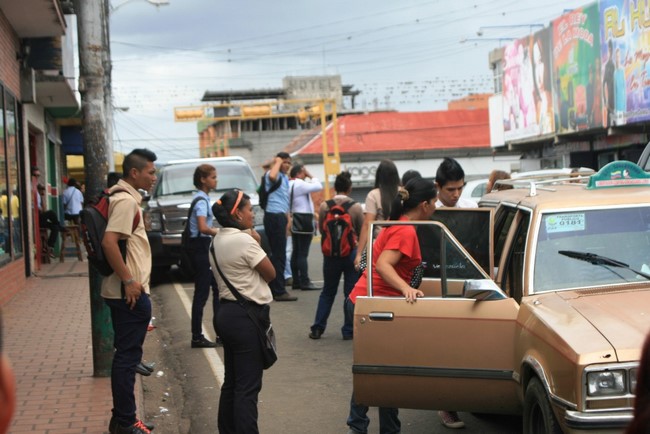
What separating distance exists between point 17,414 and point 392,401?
300 centimetres

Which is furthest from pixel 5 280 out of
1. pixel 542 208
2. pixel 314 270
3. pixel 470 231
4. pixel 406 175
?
pixel 542 208

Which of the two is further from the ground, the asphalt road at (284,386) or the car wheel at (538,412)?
the car wheel at (538,412)

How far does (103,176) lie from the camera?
27.2 feet

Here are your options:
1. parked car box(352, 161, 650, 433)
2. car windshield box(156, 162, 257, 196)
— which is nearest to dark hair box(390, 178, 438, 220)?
parked car box(352, 161, 650, 433)

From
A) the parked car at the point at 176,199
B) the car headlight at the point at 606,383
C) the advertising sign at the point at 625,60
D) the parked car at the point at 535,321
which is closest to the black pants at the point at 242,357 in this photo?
the parked car at the point at 535,321

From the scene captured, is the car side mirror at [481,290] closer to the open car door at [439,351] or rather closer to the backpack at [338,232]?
the open car door at [439,351]

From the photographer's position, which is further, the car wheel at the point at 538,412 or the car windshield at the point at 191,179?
the car windshield at the point at 191,179

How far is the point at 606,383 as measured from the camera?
4.56 meters

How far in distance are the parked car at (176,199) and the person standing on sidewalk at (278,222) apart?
3.19ft

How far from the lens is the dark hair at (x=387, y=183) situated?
9211 mm

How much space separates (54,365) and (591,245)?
529 centimetres

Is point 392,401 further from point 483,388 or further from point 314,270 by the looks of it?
point 314,270

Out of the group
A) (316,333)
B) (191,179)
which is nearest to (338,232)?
(316,333)

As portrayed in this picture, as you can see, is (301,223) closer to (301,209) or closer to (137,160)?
(301,209)
